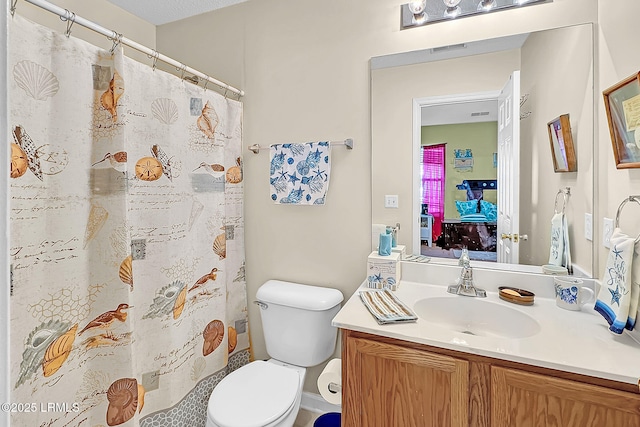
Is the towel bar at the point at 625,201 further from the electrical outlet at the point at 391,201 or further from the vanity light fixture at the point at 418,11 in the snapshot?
the vanity light fixture at the point at 418,11

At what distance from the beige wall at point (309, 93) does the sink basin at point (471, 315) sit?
0.44 meters

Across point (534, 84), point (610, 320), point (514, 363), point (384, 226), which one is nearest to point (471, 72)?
point (534, 84)

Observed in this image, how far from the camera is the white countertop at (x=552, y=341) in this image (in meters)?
0.90

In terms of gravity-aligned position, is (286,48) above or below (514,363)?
above

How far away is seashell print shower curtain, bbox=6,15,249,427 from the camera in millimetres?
1062

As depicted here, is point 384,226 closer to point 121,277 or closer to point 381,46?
point 381,46

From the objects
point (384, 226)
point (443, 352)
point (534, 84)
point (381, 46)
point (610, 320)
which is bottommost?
point (443, 352)

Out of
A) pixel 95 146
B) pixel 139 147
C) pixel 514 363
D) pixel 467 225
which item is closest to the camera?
pixel 514 363

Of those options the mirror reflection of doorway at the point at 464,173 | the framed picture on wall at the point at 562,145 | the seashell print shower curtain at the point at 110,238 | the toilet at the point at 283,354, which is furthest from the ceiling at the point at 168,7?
the framed picture on wall at the point at 562,145

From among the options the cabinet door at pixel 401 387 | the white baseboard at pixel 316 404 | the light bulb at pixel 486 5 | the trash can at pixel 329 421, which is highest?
the light bulb at pixel 486 5

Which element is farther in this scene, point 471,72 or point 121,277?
point 471,72

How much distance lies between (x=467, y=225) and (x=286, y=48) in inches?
55.8

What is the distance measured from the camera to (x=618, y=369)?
2.85 feet

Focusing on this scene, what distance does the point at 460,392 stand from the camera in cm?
103
